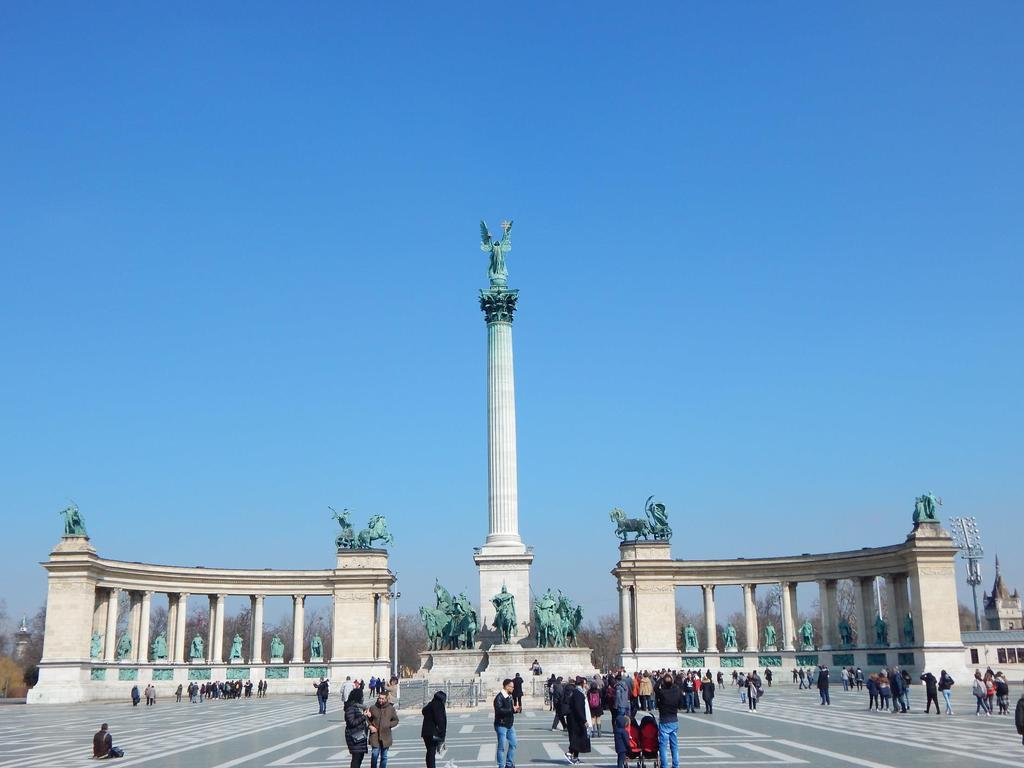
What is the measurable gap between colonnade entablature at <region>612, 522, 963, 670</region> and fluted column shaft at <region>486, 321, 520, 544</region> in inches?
771

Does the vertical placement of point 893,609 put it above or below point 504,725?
above

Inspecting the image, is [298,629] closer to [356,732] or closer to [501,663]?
[501,663]

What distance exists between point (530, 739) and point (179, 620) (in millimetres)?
55562

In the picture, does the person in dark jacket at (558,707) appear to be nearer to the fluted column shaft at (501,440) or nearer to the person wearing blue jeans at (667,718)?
the person wearing blue jeans at (667,718)

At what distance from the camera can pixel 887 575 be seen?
72875 mm

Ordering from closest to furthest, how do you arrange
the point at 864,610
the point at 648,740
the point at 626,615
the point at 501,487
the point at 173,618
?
the point at 648,740
the point at 501,487
the point at 864,610
the point at 173,618
the point at 626,615

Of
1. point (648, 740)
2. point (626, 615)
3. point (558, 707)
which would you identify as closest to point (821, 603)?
point (626, 615)

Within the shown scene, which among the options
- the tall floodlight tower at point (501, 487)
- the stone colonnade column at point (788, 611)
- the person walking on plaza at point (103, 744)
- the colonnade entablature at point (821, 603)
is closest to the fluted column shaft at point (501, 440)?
A: the tall floodlight tower at point (501, 487)

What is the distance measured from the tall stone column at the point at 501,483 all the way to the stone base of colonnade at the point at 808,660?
16113mm

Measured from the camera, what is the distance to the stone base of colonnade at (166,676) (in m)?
65.8

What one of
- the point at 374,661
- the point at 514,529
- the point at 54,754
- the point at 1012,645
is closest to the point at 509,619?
the point at 514,529

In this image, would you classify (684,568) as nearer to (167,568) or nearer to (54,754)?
(167,568)

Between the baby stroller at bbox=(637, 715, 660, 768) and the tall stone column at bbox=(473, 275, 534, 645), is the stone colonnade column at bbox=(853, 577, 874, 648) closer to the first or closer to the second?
the tall stone column at bbox=(473, 275, 534, 645)

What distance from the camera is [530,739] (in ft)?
98.6
